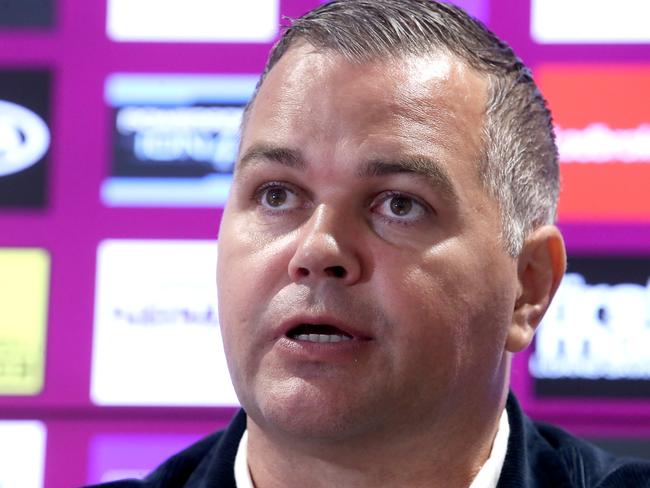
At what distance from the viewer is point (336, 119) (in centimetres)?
136

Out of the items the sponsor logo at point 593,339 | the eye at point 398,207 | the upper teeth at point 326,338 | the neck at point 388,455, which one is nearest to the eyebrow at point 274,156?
the eye at point 398,207

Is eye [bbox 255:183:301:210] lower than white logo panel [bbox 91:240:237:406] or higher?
higher

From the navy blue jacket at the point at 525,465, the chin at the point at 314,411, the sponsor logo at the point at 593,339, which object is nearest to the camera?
the chin at the point at 314,411

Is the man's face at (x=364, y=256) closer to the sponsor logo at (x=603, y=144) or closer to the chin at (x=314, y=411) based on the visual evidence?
the chin at (x=314, y=411)

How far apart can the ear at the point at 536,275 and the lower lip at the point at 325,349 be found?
301 mm

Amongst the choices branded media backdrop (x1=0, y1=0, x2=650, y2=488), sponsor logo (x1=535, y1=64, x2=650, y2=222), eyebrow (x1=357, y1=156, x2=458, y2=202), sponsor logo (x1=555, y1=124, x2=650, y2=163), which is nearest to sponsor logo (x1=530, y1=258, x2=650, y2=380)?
branded media backdrop (x1=0, y1=0, x2=650, y2=488)

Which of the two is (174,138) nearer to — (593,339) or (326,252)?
(593,339)

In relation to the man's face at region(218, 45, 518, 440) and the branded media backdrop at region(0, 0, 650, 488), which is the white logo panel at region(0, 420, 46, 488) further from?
the man's face at region(218, 45, 518, 440)

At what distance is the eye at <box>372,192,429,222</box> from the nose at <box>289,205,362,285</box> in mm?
53

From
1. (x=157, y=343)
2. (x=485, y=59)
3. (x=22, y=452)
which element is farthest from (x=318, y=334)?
(x=22, y=452)

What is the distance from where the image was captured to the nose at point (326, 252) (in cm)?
128

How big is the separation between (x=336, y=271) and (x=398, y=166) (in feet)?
0.53

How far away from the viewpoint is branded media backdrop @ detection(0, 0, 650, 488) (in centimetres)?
227

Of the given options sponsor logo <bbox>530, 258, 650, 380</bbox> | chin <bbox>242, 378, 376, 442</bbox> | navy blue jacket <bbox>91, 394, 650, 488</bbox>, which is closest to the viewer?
chin <bbox>242, 378, 376, 442</bbox>
